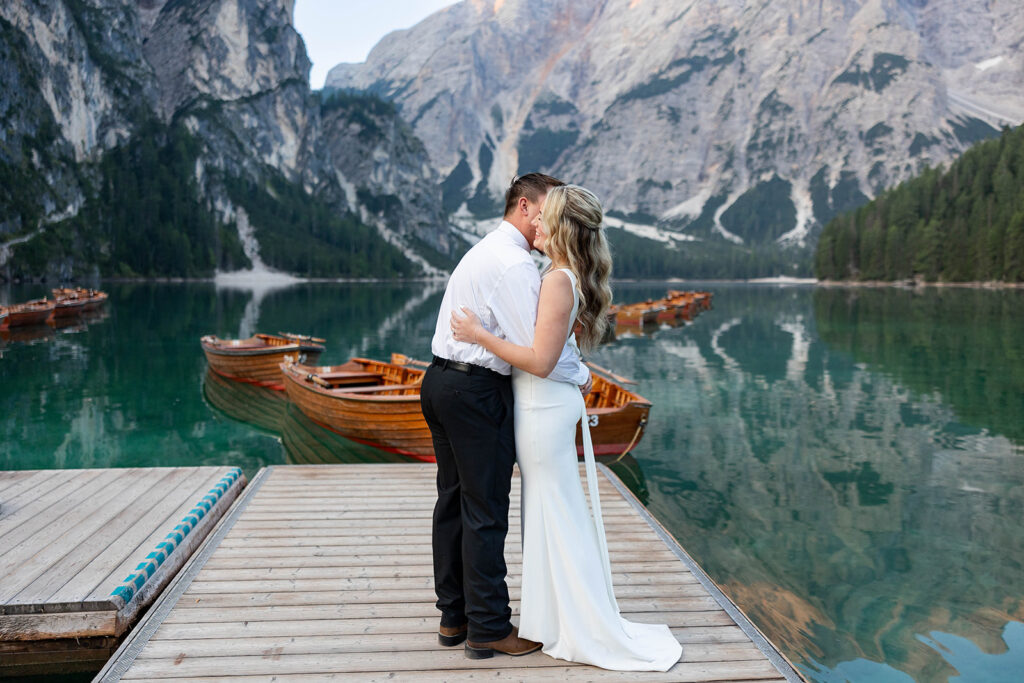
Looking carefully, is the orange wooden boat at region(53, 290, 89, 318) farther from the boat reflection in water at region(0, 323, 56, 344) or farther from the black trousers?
the black trousers

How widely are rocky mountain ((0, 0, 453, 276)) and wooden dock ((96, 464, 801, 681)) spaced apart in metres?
122

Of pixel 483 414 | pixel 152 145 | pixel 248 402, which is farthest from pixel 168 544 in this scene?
pixel 152 145

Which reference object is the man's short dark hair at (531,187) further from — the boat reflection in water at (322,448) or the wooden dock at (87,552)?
the boat reflection in water at (322,448)

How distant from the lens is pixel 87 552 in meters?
5.98

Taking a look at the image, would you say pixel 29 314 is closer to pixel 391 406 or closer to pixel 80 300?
pixel 80 300

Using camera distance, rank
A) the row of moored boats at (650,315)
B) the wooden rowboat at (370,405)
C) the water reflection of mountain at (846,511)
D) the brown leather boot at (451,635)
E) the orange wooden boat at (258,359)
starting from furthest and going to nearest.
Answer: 1. the row of moored boats at (650,315)
2. the orange wooden boat at (258,359)
3. the wooden rowboat at (370,405)
4. the water reflection of mountain at (846,511)
5. the brown leather boot at (451,635)

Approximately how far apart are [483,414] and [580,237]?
1.15m

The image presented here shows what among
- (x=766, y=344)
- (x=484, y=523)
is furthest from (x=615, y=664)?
(x=766, y=344)

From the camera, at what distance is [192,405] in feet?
64.6

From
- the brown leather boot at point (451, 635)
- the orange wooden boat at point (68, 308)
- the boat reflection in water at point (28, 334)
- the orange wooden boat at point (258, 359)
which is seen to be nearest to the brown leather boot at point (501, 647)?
the brown leather boot at point (451, 635)

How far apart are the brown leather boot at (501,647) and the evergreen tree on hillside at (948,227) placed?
345 feet

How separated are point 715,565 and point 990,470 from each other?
7.84 meters

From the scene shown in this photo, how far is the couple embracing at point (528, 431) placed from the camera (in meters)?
3.88

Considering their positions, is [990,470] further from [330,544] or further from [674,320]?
[674,320]
